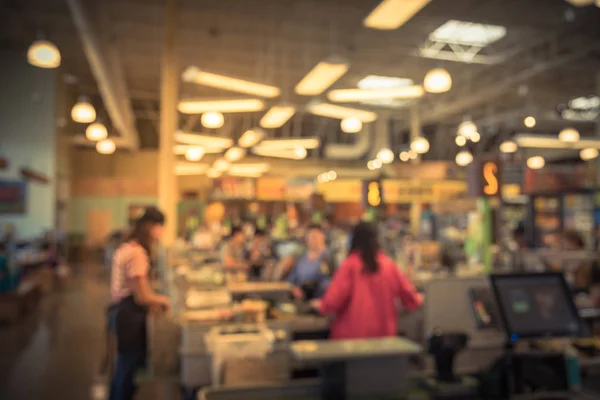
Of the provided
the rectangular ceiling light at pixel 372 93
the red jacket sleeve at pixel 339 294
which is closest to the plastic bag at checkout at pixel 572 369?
the red jacket sleeve at pixel 339 294

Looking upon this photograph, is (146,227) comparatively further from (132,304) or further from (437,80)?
(437,80)

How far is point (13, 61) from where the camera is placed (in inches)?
543

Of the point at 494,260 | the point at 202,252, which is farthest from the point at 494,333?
the point at 202,252

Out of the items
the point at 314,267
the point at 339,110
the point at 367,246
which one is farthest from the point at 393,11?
the point at 339,110

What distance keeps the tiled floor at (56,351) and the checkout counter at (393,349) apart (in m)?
0.64

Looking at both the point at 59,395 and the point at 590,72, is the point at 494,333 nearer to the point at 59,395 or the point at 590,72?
the point at 59,395

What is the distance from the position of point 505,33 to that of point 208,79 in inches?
285

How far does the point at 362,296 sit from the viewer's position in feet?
12.3

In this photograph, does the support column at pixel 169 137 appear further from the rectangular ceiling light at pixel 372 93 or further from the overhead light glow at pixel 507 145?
the overhead light glow at pixel 507 145

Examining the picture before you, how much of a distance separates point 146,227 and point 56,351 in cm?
374

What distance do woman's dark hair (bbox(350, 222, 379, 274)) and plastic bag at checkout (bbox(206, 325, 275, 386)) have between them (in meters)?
0.98

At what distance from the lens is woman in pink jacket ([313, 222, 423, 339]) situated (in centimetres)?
374

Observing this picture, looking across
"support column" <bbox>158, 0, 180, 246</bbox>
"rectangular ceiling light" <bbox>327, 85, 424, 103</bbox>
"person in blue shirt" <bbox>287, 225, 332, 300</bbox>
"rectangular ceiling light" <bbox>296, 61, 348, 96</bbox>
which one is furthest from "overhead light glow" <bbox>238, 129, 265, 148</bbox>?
"person in blue shirt" <bbox>287, 225, 332, 300</bbox>

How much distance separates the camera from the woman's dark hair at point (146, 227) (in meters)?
4.25
